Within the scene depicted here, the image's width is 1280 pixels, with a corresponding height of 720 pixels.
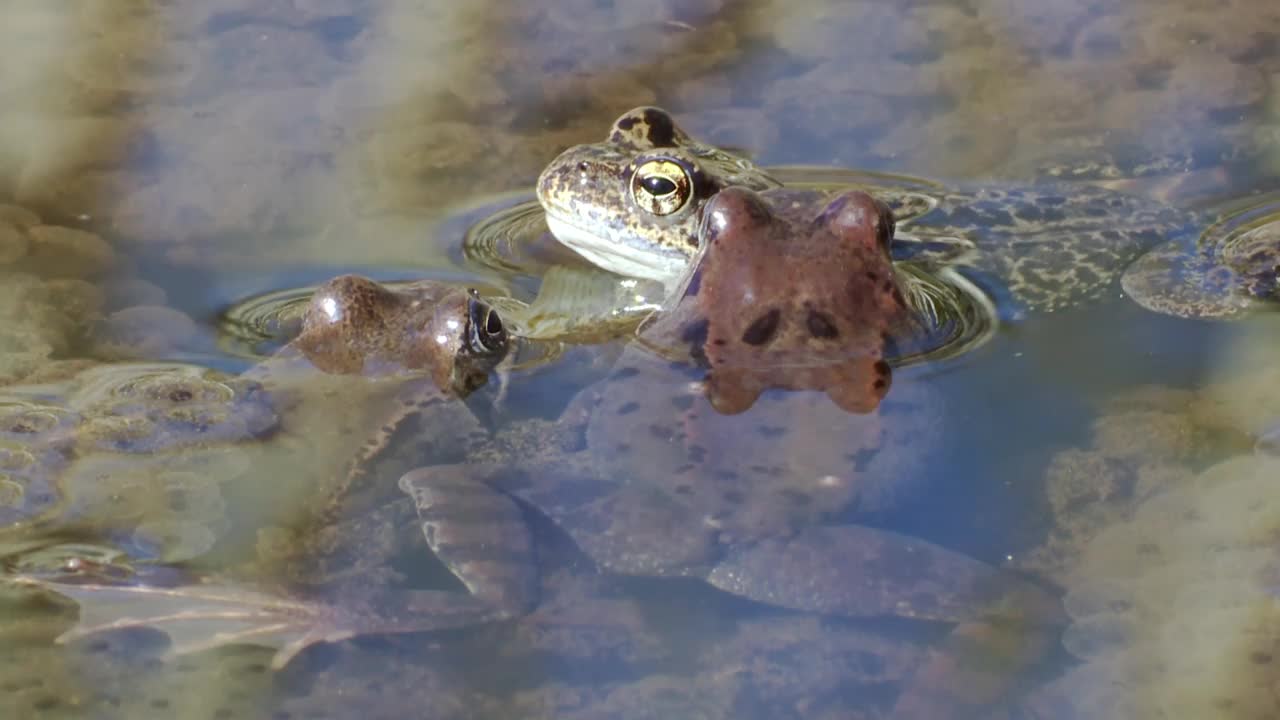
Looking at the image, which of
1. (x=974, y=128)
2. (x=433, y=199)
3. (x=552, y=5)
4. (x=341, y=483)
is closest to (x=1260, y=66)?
(x=974, y=128)

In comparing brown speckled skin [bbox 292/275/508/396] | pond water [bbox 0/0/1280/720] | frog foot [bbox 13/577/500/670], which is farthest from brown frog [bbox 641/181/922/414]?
frog foot [bbox 13/577/500/670]

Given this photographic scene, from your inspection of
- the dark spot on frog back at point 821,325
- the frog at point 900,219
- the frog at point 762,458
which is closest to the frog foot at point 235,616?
the frog at point 762,458

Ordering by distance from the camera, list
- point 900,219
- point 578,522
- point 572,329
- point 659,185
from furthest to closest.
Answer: point 900,219
point 659,185
point 572,329
point 578,522

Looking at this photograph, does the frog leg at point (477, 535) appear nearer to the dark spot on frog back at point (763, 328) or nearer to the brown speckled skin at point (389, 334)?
the brown speckled skin at point (389, 334)

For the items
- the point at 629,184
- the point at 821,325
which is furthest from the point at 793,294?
the point at 629,184

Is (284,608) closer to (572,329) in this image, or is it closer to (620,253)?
(572,329)

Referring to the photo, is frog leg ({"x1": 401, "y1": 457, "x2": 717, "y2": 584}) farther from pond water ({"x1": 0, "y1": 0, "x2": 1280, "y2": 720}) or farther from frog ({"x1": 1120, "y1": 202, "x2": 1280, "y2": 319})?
frog ({"x1": 1120, "y1": 202, "x2": 1280, "y2": 319})

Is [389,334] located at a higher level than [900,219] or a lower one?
lower
